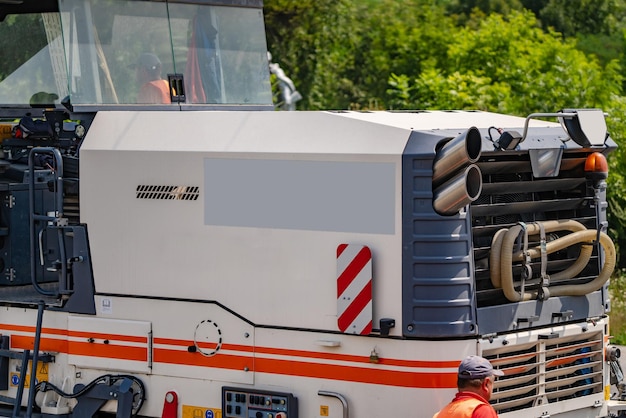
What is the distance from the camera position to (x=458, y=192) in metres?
5.80

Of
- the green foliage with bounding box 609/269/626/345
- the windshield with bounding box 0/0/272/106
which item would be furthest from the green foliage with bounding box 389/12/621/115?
the windshield with bounding box 0/0/272/106

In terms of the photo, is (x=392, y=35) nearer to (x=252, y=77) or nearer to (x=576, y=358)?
(x=252, y=77)

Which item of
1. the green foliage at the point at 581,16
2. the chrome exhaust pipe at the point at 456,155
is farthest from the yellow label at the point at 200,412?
the green foliage at the point at 581,16

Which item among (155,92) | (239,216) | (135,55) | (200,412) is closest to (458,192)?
(239,216)

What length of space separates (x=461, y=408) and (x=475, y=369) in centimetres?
21

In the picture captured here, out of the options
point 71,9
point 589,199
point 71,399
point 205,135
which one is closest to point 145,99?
point 71,9

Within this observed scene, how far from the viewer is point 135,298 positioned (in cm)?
675

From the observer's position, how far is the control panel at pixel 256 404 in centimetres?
627

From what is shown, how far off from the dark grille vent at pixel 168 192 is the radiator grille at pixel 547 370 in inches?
73.6

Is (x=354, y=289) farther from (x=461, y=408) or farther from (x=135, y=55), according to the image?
(x=135, y=55)

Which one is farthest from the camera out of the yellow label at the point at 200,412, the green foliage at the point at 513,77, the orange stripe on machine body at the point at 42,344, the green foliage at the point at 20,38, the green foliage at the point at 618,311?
the green foliage at the point at 513,77

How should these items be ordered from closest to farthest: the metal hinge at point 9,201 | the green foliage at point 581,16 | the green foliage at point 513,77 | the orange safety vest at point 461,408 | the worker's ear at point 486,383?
the orange safety vest at point 461,408 → the worker's ear at point 486,383 → the metal hinge at point 9,201 → the green foliage at point 513,77 → the green foliage at point 581,16

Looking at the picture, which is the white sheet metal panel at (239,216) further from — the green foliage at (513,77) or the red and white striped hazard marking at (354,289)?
the green foliage at (513,77)

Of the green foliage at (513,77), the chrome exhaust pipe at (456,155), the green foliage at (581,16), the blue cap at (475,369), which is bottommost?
the blue cap at (475,369)
